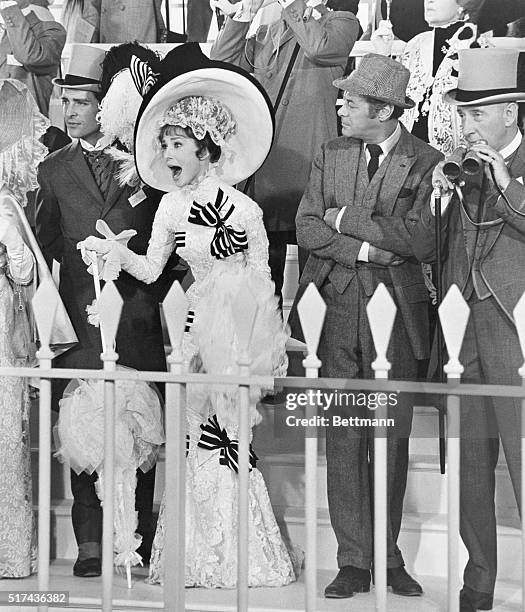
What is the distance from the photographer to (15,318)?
336cm

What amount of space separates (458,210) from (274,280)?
0.59 m

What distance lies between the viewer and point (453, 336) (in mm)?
2602

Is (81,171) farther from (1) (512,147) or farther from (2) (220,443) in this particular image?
(1) (512,147)

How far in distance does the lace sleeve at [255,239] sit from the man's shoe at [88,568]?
1.02 metres

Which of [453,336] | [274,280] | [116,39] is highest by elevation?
[116,39]

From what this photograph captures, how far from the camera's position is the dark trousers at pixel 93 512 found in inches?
129

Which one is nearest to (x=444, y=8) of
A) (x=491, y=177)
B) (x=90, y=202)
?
(x=491, y=177)

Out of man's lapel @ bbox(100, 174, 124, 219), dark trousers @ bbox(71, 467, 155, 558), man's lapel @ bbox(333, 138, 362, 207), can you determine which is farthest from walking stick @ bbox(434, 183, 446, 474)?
man's lapel @ bbox(100, 174, 124, 219)

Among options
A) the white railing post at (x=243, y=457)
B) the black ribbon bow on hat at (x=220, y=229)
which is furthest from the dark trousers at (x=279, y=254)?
the white railing post at (x=243, y=457)

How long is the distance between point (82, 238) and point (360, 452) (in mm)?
1090

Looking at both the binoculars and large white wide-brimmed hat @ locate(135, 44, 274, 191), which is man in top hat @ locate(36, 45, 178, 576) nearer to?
large white wide-brimmed hat @ locate(135, 44, 274, 191)

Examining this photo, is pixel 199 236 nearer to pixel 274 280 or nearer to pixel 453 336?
pixel 274 280

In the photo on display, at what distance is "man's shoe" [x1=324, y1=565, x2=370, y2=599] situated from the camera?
3045 millimetres

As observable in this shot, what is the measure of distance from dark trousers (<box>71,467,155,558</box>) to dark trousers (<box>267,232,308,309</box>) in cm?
69
